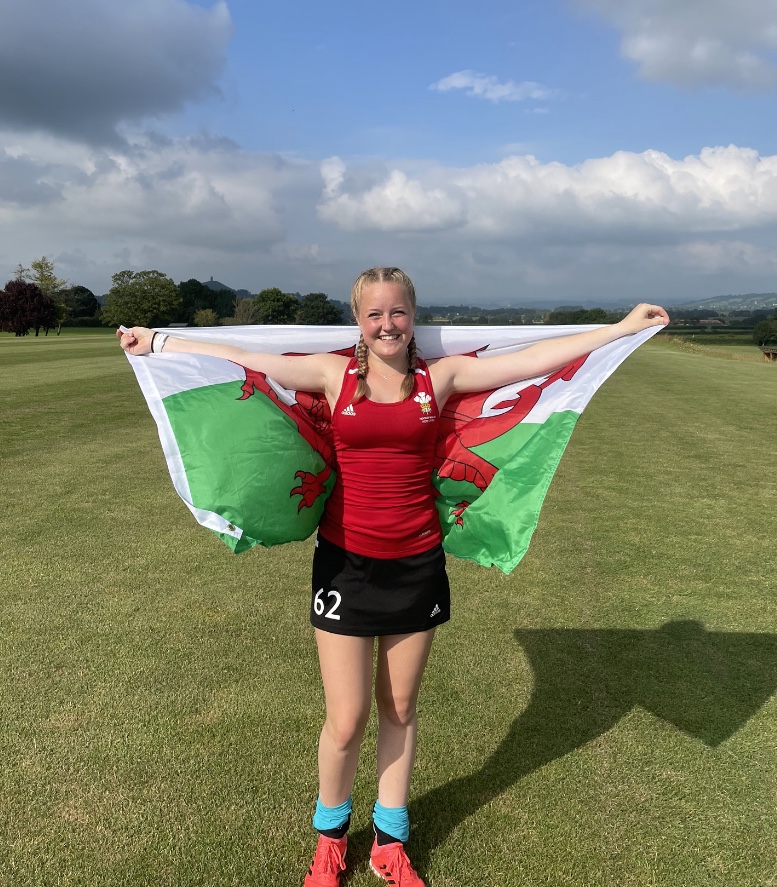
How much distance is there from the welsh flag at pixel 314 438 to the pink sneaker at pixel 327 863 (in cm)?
127

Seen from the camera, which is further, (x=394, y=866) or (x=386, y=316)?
(x=394, y=866)

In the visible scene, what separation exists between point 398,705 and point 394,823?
20.4 inches

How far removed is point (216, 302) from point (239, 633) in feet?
428

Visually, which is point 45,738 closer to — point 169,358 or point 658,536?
point 169,358

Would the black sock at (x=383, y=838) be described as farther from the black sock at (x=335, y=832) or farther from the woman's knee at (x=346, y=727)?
the woman's knee at (x=346, y=727)

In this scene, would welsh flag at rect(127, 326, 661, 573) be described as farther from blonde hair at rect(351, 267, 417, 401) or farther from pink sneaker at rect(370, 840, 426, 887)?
pink sneaker at rect(370, 840, 426, 887)

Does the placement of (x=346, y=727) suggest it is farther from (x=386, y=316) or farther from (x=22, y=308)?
(x=22, y=308)

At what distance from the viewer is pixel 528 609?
543cm

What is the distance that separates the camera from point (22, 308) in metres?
77.6

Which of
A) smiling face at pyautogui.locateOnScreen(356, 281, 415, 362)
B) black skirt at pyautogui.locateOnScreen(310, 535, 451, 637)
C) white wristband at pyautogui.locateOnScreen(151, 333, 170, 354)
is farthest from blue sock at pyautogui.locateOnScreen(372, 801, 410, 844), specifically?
white wristband at pyautogui.locateOnScreen(151, 333, 170, 354)

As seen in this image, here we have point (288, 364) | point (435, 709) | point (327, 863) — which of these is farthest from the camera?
point (435, 709)

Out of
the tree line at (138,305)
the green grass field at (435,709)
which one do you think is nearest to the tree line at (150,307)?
the tree line at (138,305)

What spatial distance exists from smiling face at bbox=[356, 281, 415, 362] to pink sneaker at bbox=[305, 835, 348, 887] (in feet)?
6.60

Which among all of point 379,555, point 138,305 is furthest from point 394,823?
point 138,305
